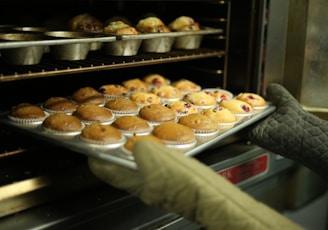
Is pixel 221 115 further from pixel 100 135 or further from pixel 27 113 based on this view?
pixel 27 113

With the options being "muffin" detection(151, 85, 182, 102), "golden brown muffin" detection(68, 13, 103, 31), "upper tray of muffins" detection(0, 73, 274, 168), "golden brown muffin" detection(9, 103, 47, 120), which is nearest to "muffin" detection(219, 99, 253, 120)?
"upper tray of muffins" detection(0, 73, 274, 168)

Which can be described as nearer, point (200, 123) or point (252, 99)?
point (200, 123)

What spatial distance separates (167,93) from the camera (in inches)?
78.6

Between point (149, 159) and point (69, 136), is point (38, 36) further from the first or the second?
point (149, 159)

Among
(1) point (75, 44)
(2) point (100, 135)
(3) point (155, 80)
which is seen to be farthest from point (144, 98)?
(2) point (100, 135)

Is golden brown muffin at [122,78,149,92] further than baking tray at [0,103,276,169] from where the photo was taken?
Yes

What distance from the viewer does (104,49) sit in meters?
1.82

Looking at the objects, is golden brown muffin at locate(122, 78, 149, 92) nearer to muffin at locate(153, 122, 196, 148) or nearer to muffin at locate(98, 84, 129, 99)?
muffin at locate(98, 84, 129, 99)

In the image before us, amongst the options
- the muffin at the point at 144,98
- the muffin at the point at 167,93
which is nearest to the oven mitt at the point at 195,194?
the muffin at the point at 144,98

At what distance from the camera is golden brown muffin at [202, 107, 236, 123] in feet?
5.68

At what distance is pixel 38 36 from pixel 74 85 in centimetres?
45

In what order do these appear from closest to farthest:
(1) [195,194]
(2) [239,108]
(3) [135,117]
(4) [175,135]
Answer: (1) [195,194] < (4) [175,135] < (3) [135,117] < (2) [239,108]

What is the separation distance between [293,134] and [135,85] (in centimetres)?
71

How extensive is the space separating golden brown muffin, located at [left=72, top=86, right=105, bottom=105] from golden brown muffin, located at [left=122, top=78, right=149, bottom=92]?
0.74ft
